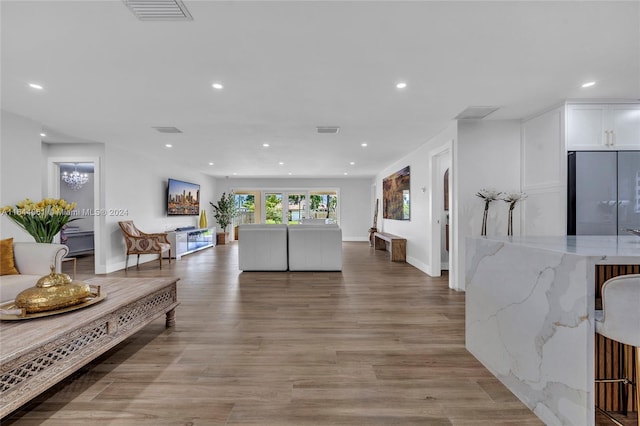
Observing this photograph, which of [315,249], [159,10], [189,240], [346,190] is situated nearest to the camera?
[159,10]

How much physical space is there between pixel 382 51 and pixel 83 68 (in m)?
2.61

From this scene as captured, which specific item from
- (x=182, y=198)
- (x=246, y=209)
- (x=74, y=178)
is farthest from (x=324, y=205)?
(x=74, y=178)

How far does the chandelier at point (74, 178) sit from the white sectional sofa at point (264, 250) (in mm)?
5113

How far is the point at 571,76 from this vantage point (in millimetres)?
2730

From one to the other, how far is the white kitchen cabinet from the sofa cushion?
6282 millimetres

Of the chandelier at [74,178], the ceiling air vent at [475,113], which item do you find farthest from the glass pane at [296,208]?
the ceiling air vent at [475,113]

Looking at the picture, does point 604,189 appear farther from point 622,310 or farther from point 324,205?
point 324,205

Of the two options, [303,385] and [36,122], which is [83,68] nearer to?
[36,122]

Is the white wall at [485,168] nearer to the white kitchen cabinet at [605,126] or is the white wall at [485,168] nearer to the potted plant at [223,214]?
the white kitchen cabinet at [605,126]

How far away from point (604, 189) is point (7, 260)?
21.7ft

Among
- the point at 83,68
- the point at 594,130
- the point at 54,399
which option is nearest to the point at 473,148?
the point at 594,130

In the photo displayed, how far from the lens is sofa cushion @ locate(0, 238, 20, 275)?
2854 millimetres

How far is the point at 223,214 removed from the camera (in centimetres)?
1012

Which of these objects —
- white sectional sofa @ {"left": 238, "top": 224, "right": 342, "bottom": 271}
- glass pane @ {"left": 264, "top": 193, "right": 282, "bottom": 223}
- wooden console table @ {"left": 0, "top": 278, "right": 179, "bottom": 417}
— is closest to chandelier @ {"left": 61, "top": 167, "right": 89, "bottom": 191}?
white sectional sofa @ {"left": 238, "top": 224, "right": 342, "bottom": 271}
